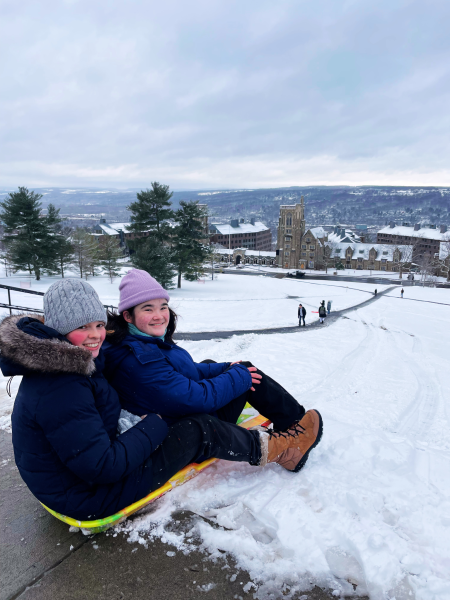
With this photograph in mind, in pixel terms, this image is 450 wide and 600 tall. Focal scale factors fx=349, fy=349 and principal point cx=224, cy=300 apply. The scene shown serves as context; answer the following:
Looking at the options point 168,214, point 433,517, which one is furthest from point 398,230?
point 433,517

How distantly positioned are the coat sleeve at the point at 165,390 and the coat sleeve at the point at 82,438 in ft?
1.68

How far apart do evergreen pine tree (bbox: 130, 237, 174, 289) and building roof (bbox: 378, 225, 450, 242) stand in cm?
8870

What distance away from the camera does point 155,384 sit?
2.73 meters

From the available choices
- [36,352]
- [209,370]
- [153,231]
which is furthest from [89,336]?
[153,231]

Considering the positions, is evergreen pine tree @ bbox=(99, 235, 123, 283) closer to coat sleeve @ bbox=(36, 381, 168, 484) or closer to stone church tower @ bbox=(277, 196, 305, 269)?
coat sleeve @ bbox=(36, 381, 168, 484)

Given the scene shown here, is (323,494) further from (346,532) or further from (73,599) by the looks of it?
(73,599)

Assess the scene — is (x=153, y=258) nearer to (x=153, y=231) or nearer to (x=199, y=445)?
(x=153, y=231)

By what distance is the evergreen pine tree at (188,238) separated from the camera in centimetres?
3422

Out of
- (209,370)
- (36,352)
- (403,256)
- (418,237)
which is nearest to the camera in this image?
(36,352)

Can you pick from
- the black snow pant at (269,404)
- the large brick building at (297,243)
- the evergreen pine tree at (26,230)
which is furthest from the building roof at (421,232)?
the black snow pant at (269,404)

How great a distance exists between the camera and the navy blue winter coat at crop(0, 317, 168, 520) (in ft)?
6.75

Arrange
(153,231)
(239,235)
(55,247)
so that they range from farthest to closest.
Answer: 1. (239,235)
2. (55,247)
3. (153,231)

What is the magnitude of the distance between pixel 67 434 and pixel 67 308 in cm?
80

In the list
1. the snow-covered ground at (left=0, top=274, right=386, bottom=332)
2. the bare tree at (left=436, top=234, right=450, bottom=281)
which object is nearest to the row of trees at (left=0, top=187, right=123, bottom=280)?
the snow-covered ground at (left=0, top=274, right=386, bottom=332)
